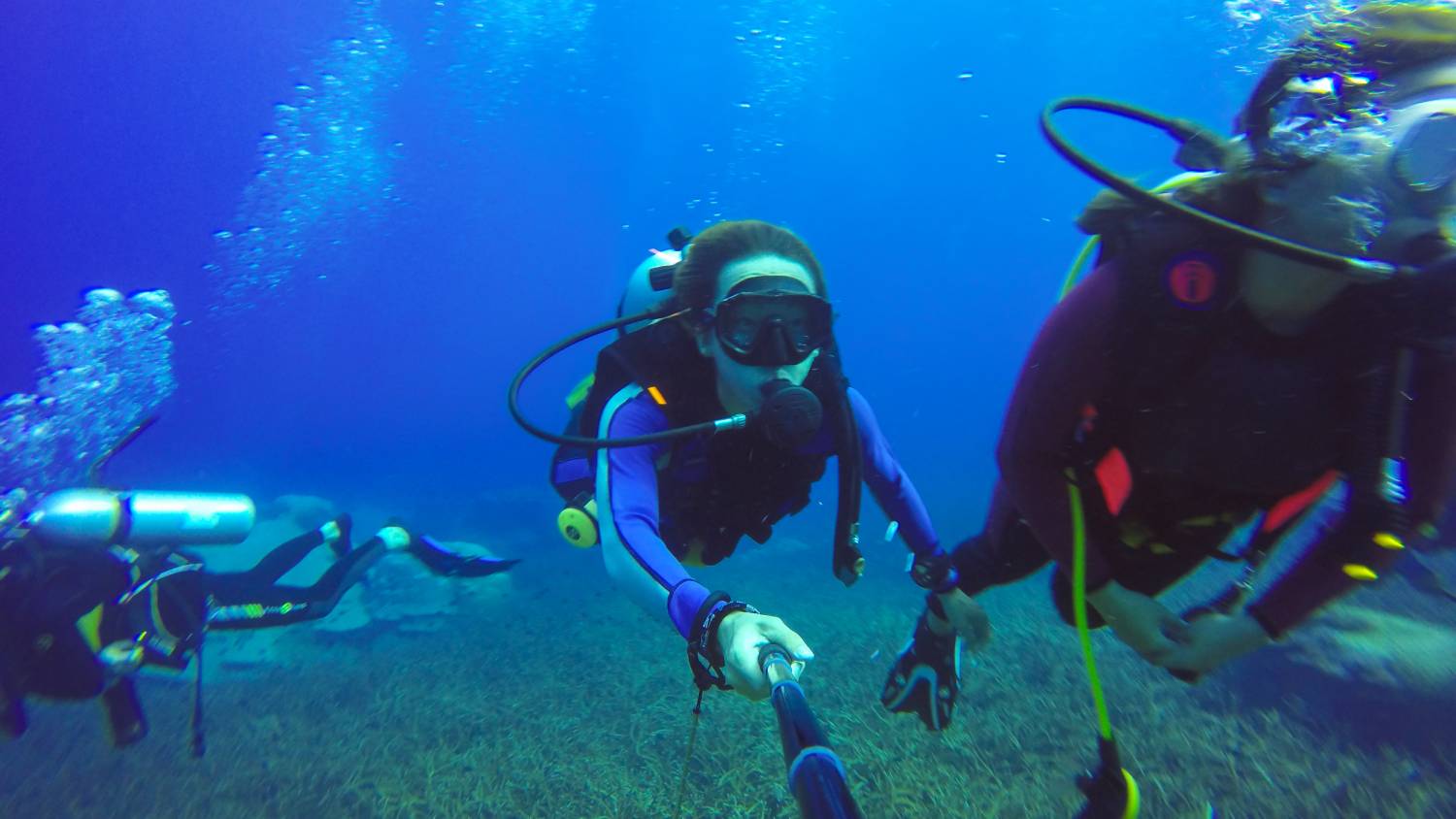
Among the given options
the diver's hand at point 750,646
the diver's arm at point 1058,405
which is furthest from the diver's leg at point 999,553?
the diver's hand at point 750,646

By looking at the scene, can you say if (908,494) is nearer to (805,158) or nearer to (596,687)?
(596,687)

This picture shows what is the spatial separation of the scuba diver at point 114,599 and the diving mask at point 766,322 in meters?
5.20

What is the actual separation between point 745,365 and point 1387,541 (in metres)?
2.21

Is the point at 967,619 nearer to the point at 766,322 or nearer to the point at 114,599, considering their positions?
the point at 766,322

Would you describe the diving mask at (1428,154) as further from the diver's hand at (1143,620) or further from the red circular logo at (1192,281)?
the diver's hand at (1143,620)

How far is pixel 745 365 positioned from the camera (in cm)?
295

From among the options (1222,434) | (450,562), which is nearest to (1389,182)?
(1222,434)

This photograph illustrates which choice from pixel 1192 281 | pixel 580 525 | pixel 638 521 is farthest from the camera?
pixel 580 525

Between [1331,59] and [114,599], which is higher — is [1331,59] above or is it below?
above

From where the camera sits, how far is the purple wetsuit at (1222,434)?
70.4 inches

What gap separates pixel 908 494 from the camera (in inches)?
134

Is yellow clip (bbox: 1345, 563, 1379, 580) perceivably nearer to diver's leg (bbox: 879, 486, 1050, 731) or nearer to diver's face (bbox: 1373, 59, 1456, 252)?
diver's face (bbox: 1373, 59, 1456, 252)

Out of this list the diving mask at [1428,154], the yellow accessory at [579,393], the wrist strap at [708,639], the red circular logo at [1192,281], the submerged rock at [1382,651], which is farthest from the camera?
the submerged rock at [1382,651]

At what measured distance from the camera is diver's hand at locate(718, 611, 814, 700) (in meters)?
1.56
